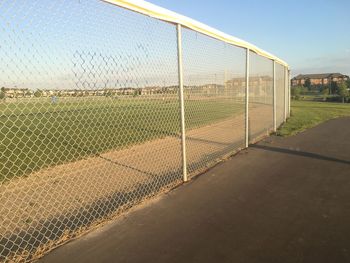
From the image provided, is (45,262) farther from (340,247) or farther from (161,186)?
(340,247)

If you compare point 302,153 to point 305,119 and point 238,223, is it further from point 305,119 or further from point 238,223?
point 305,119

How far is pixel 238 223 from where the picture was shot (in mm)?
3652

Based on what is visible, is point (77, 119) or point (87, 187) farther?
point (77, 119)

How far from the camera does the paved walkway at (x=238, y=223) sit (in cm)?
301

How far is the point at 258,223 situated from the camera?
3.65 m

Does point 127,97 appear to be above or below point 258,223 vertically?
above

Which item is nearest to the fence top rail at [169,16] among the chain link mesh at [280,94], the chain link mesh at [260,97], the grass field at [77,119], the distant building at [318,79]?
the grass field at [77,119]

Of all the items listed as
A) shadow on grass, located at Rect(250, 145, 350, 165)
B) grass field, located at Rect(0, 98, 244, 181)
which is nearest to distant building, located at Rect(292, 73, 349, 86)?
grass field, located at Rect(0, 98, 244, 181)

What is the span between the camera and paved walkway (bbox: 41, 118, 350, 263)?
301 cm

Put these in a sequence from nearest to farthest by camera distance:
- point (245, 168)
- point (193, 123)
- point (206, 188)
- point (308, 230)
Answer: point (308, 230)
point (206, 188)
point (245, 168)
point (193, 123)

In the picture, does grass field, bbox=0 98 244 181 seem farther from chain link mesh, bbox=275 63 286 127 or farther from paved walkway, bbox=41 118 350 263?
chain link mesh, bbox=275 63 286 127

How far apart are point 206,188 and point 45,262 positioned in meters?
2.62

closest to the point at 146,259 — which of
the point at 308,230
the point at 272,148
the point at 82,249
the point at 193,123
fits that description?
the point at 82,249

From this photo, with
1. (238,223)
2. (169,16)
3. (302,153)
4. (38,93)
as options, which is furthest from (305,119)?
(38,93)
